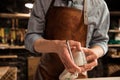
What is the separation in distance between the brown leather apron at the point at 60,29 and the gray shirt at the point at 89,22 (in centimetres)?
3

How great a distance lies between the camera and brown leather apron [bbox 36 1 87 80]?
3.52 feet

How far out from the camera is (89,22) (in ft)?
3.63

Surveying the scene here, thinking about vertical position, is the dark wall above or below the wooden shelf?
above

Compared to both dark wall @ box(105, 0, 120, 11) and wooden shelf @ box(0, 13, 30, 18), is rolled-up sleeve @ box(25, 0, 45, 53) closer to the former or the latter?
wooden shelf @ box(0, 13, 30, 18)

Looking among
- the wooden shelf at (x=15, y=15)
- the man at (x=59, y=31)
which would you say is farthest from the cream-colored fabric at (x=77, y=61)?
the wooden shelf at (x=15, y=15)

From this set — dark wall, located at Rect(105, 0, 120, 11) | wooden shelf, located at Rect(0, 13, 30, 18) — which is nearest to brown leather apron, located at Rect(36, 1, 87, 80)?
wooden shelf, located at Rect(0, 13, 30, 18)

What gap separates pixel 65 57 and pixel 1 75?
66.8 inches

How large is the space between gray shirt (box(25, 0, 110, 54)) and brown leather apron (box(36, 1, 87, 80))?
0.03 metres

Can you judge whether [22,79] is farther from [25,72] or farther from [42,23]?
[42,23]

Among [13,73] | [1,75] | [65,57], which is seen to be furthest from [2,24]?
[65,57]

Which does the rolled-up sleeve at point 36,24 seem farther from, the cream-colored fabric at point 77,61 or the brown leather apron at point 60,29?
the cream-colored fabric at point 77,61

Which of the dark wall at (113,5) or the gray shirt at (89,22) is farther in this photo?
the dark wall at (113,5)

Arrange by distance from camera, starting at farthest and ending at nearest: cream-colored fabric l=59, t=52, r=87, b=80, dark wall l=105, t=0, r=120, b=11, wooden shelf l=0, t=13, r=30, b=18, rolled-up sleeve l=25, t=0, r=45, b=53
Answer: dark wall l=105, t=0, r=120, b=11
wooden shelf l=0, t=13, r=30, b=18
rolled-up sleeve l=25, t=0, r=45, b=53
cream-colored fabric l=59, t=52, r=87, b=80

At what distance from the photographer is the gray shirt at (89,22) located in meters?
1.04
